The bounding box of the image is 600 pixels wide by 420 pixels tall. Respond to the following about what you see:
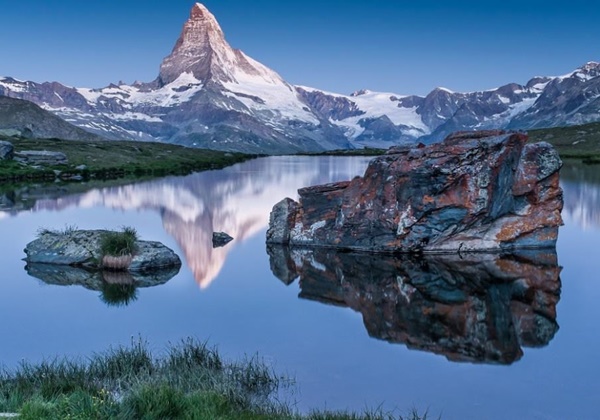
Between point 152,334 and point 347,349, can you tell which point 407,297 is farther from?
point 152,334

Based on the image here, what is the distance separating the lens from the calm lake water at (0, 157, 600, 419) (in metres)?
16.6

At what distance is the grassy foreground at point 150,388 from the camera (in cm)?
1275

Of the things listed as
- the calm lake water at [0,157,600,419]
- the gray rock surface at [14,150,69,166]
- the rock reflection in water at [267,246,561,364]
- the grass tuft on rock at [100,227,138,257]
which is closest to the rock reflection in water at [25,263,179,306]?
the calm lake water at [0,157,600,419]

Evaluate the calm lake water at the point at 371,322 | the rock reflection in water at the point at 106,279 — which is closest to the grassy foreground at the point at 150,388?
the calm lake water at the point at 371,322

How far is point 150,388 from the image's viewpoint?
13484mm

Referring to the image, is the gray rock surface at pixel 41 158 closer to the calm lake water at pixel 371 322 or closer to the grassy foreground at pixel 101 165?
the grassy foreground at pixel 101 165

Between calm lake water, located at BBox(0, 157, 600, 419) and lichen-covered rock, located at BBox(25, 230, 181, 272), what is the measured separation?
108 centimetres

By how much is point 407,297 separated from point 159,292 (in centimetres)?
1095

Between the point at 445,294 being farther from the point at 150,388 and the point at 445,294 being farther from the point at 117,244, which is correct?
the point at 117,244

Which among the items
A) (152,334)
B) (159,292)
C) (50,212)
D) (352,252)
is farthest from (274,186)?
(152,334)

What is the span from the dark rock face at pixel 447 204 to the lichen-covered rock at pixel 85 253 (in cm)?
887

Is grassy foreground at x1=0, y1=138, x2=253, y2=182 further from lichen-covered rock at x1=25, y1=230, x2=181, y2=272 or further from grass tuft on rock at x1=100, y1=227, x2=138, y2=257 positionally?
grass tuft on rock at x1=100, y1=227, x2=138, y2=257

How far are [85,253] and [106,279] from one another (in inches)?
141

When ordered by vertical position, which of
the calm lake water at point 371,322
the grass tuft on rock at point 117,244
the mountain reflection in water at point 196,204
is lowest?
the mountain reflection in water at point 196,204
